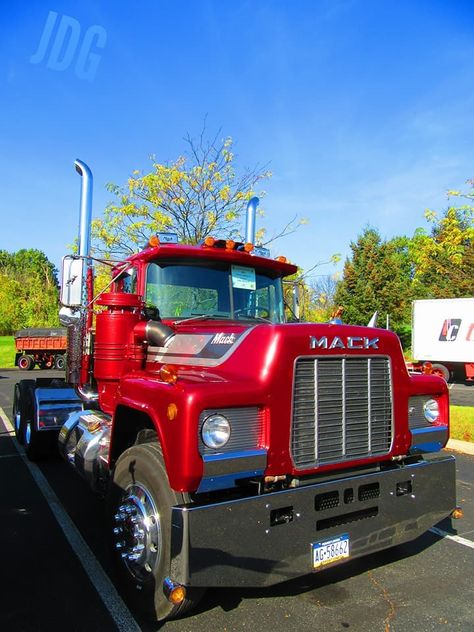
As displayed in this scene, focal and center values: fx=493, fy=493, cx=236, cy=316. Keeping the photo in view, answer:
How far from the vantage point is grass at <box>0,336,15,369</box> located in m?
31.9

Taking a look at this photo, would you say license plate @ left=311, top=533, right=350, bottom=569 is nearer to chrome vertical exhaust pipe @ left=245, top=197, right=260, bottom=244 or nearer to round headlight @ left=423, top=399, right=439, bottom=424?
round headlight @ left=423, top=399, right=439, bottom=424

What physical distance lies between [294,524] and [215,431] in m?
0.71

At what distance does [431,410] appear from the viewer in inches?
150

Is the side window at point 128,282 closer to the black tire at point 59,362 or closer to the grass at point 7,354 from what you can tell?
the black tire at point 59,362

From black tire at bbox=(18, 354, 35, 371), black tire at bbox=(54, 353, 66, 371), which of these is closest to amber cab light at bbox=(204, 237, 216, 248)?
black tire at bbox=(54, 353, 66, 371)

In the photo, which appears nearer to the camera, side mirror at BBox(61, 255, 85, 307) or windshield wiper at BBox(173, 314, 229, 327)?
windshield wiper at BBox(173, 314, 229, 327)

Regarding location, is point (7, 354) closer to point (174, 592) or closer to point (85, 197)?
point (85, 197)

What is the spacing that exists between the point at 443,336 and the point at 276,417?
62.1 ft

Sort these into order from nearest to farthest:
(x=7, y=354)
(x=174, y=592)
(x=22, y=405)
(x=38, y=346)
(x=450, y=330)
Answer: (x=174, y=592) → (x=22, y=405) → (x=450, y=330) → (x=38, y=346) → (x=7, y=354)

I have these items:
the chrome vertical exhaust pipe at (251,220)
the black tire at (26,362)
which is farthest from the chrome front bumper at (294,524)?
the black tire at (26,362)

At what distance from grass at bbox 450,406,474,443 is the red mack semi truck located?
519 centimetres

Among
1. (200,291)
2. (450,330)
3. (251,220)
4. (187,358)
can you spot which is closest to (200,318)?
(200,291)

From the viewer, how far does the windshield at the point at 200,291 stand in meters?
4.26

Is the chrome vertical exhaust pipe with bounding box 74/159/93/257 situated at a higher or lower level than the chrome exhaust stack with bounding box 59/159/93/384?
higher
